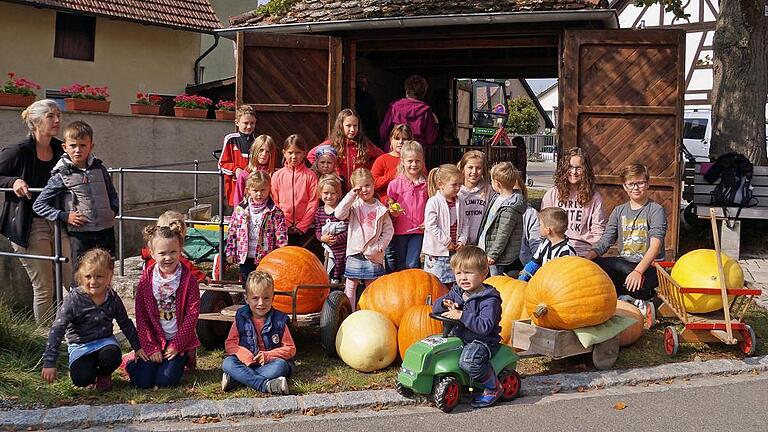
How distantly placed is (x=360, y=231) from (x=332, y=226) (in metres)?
0.29

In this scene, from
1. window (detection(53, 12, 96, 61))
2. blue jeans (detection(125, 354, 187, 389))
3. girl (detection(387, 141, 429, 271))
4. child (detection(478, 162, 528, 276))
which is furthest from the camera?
window (detection(53, 12, 96, 61))

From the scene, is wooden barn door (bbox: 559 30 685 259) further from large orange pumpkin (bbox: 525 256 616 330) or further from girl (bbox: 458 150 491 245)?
large orange pumpkin (bbox: 525 256 616 330)

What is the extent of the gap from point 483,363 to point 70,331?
9.06 ft

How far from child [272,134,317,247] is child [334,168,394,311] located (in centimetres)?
51

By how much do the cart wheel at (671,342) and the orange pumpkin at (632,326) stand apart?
0.83 ft

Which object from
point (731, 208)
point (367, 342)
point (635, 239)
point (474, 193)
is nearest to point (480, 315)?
point (367, 342)

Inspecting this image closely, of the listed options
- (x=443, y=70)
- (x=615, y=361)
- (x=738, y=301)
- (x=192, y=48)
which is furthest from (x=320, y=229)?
(x=192, y=48)

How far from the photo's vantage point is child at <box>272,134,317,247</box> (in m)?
7.40

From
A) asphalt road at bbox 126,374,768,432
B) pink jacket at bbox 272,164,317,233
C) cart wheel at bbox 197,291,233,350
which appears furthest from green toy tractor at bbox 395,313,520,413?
pink jacket at bbox 272,164,317,233

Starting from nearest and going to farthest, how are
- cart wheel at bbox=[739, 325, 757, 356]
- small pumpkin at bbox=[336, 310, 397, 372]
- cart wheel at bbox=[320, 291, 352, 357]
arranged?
small pumpkin at bbox=[336, 310, 397, 372], cart wheel at bbox=[320, 291, 352, 357], cart wheel at bbox=[739, 325, 757, 356]

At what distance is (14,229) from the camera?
7035 millimetres

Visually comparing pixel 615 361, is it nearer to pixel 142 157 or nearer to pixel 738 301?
pixel 738 301

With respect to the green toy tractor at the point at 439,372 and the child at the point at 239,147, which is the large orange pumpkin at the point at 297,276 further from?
the child at the point at 239,147

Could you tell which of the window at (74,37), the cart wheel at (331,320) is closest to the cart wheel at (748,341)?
the cart wheel at (331,320)
